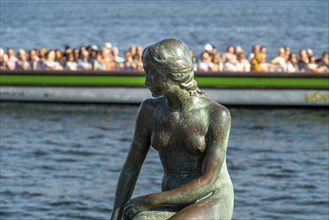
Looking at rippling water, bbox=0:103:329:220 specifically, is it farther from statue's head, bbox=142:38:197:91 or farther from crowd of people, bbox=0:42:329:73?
statue's head, bbox=142:38:197:91

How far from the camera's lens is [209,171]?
22.7 feet

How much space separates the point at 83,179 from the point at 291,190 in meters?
4.04

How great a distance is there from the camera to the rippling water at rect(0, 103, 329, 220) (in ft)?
71.4

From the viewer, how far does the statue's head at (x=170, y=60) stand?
676 cm

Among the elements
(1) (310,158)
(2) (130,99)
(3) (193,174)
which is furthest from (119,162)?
(3) (193,174)

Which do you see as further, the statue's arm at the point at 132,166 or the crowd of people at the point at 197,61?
the crowd of people at the point at 197,61

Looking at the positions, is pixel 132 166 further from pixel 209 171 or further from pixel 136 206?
pixel 209 171

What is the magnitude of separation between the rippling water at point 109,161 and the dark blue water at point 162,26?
2570 cm

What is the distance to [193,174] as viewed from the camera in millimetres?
7062

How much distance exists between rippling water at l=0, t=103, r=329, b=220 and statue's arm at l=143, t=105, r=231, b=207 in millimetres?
13567

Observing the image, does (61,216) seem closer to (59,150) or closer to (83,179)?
(83,179)

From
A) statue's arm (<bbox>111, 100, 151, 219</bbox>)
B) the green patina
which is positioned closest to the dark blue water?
the green patina

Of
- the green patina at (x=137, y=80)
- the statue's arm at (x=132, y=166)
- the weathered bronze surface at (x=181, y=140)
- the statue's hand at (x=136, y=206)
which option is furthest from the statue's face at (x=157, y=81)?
the green patina at (x=137, y=80)

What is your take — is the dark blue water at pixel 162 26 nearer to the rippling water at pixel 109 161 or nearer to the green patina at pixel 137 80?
the green patina at pixel 137 80
